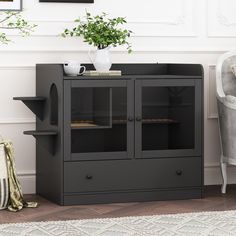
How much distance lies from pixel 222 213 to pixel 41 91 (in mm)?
1411

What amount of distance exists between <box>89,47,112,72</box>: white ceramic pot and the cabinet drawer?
596 mm

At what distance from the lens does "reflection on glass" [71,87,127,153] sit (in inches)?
181

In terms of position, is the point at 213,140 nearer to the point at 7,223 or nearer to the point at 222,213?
the point at 222,213

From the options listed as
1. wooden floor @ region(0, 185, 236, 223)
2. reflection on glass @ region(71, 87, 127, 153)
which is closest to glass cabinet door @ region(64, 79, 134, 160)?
reflection on glass @ region(71, 87, 127, 153)

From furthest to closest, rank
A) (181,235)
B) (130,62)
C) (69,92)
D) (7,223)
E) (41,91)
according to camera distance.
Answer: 1. (130,62)
2. (41,91)
3. (69,92)
4. (7,223)
5. (181,235)

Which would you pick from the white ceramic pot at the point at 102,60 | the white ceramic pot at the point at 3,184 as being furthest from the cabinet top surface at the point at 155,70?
the white ceramic pot at the point at 3,184

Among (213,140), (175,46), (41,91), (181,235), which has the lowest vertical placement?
(181,235)

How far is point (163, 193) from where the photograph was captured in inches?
190

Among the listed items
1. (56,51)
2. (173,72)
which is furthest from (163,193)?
(56,51)

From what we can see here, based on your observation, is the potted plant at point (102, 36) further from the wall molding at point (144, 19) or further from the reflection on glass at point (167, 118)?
the reflection on glass at point (167, 118)

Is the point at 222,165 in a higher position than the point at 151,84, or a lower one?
lower

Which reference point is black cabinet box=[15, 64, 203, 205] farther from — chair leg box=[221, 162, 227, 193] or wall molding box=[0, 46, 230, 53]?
chair leg box=[221, 162, 227, 193]

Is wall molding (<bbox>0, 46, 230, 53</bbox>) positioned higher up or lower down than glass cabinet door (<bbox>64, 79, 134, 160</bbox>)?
higher up

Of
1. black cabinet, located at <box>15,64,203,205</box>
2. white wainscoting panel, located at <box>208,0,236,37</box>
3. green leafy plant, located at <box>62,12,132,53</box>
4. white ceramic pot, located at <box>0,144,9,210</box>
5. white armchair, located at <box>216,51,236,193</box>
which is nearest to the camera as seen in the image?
white ceramic pot, located at <box>0,144,9,210</box>
